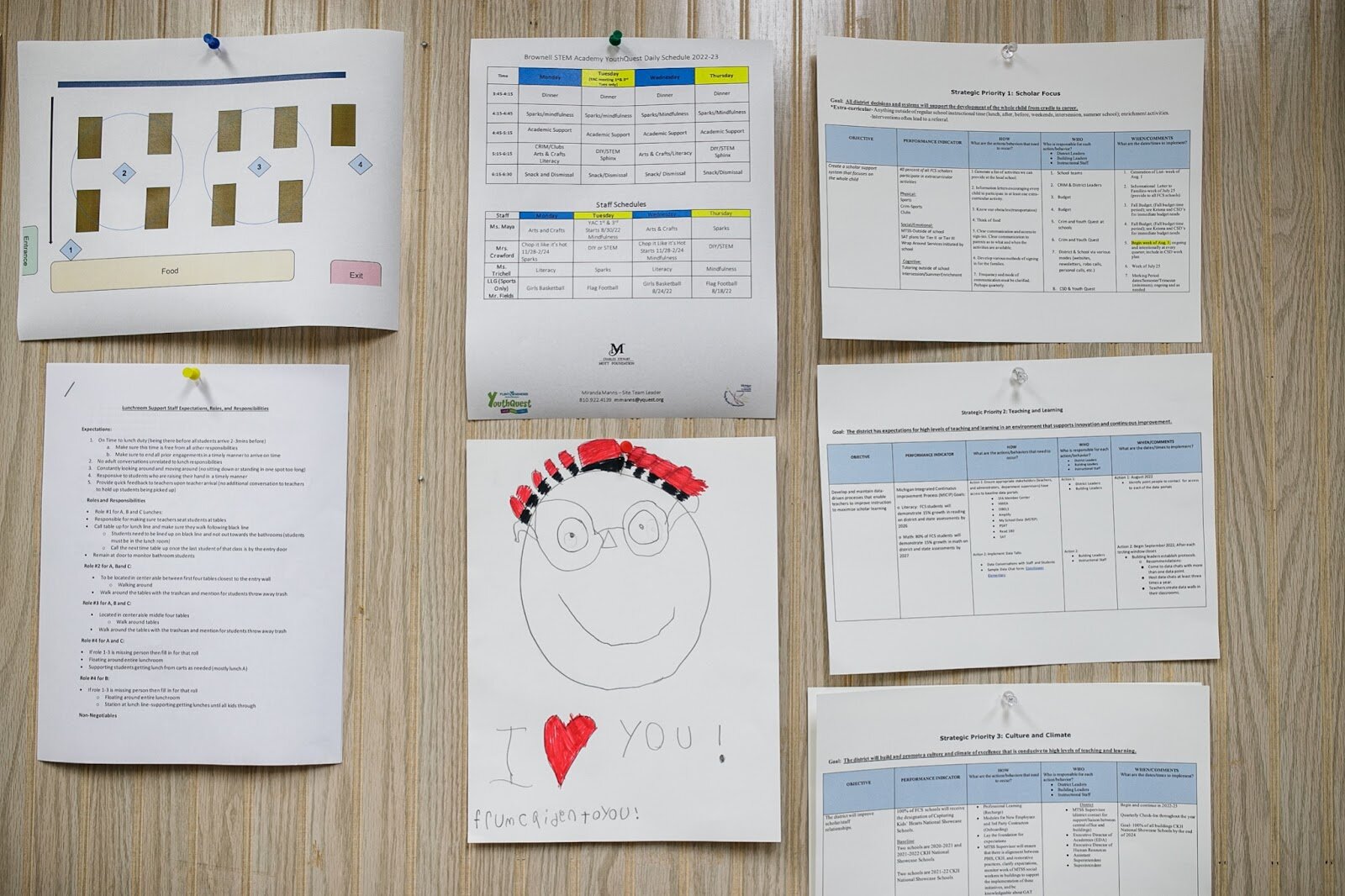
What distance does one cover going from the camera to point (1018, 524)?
94cm

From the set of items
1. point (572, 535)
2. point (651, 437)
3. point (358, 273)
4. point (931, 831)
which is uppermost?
point (358, 273)

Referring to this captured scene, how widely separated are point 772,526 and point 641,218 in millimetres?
347

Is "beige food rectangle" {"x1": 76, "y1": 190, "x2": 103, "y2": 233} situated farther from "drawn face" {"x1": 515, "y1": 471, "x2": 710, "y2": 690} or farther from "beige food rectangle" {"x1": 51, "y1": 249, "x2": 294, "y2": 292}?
"drawn face" {"x1": 515, "y1": 471, "x2": 710, "y2": 690}

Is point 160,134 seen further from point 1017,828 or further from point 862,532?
point 1017,828

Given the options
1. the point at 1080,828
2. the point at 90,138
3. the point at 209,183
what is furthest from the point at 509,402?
the point at 1080,828

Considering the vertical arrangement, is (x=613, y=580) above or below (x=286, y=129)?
below

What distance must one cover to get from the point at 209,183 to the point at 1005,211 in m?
0.83

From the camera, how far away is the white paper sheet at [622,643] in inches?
36.5

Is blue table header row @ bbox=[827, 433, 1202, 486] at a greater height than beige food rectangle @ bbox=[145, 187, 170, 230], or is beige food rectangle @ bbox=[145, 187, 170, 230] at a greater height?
beige food rectangle @ bbox=[145, 187, 170, 230]

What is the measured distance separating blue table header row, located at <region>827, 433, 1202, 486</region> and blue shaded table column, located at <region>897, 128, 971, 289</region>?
0.58 ft

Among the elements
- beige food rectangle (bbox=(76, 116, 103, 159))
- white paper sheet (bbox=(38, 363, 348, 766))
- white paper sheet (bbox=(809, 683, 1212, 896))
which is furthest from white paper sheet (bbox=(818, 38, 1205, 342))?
beige food rectangle (bbox=(76, 116, 103, 159))

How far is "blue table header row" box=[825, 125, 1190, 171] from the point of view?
3.09ft

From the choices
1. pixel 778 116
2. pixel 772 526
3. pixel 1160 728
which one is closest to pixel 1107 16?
pixel 778 116

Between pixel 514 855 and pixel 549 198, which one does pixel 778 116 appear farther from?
pixel 514 855
